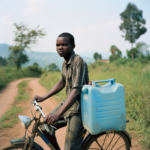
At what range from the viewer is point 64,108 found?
1.37m

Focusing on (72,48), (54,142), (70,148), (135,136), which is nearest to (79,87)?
(72,48)

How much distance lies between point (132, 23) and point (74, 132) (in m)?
30.4

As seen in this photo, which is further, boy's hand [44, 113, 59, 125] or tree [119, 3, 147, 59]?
tree [119, 3, 147, 59]

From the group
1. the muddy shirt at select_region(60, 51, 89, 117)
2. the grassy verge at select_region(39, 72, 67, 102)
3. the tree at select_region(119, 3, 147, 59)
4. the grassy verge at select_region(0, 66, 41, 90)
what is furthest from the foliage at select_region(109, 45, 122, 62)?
the muddy shirt at select_region(60, 51, 89, 117)

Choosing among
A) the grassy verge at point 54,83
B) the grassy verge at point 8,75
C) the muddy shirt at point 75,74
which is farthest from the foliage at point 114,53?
the muddy shirt at point 75,74

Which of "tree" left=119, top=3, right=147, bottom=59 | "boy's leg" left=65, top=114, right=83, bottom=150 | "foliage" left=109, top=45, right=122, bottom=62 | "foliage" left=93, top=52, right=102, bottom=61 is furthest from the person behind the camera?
"foliage" left=93, top=52, right=102, bottom=61

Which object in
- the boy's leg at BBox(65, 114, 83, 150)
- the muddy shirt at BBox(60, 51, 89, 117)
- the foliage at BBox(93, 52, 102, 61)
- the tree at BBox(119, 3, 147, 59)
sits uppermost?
the tree at BBox(119, 3, 147, 59)

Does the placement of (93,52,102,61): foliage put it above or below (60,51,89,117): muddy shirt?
above

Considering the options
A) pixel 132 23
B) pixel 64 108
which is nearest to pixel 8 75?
pixel 64 108

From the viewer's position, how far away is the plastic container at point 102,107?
4.33ft

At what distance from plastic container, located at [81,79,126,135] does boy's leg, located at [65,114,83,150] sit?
0.24ft

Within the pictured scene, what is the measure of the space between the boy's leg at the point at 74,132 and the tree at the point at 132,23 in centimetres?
2896

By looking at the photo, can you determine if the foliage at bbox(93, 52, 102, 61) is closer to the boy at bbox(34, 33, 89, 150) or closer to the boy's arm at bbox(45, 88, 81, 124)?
the boy at bbox(34, 33, 89, 150)

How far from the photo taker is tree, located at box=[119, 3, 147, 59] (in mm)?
27375
